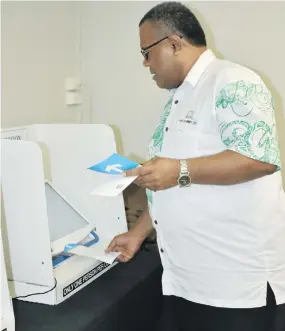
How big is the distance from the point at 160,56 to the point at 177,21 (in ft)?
0.32

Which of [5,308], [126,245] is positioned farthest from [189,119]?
[5,308]

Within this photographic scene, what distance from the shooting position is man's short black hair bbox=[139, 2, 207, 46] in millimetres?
1105

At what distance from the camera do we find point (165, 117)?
1223mm

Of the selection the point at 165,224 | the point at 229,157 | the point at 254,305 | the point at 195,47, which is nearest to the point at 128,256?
the point at 165,224

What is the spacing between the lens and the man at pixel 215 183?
989 millimetres

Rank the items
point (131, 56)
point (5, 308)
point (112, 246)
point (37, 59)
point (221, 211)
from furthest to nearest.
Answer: point (131, 56), point (37, 59), point (112, 246), point (221, 211), point (5, 308)

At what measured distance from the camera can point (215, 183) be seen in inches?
40.0

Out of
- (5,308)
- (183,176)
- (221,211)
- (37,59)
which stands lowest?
(5,308)

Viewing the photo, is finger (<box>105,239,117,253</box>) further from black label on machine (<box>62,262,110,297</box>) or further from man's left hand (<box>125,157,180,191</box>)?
man's left hand (<box>125,157,180,191</box>)

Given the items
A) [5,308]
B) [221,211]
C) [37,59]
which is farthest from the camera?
[37,59]

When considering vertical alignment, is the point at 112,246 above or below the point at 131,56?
below

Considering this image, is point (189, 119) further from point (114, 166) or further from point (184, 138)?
point (114, 166)

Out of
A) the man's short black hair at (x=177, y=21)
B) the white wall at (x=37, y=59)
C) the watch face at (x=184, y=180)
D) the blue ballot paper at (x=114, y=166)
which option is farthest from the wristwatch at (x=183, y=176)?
the white wall at (x=37, y=59)

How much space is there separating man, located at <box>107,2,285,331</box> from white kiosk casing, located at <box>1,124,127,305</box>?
294 millimetres
